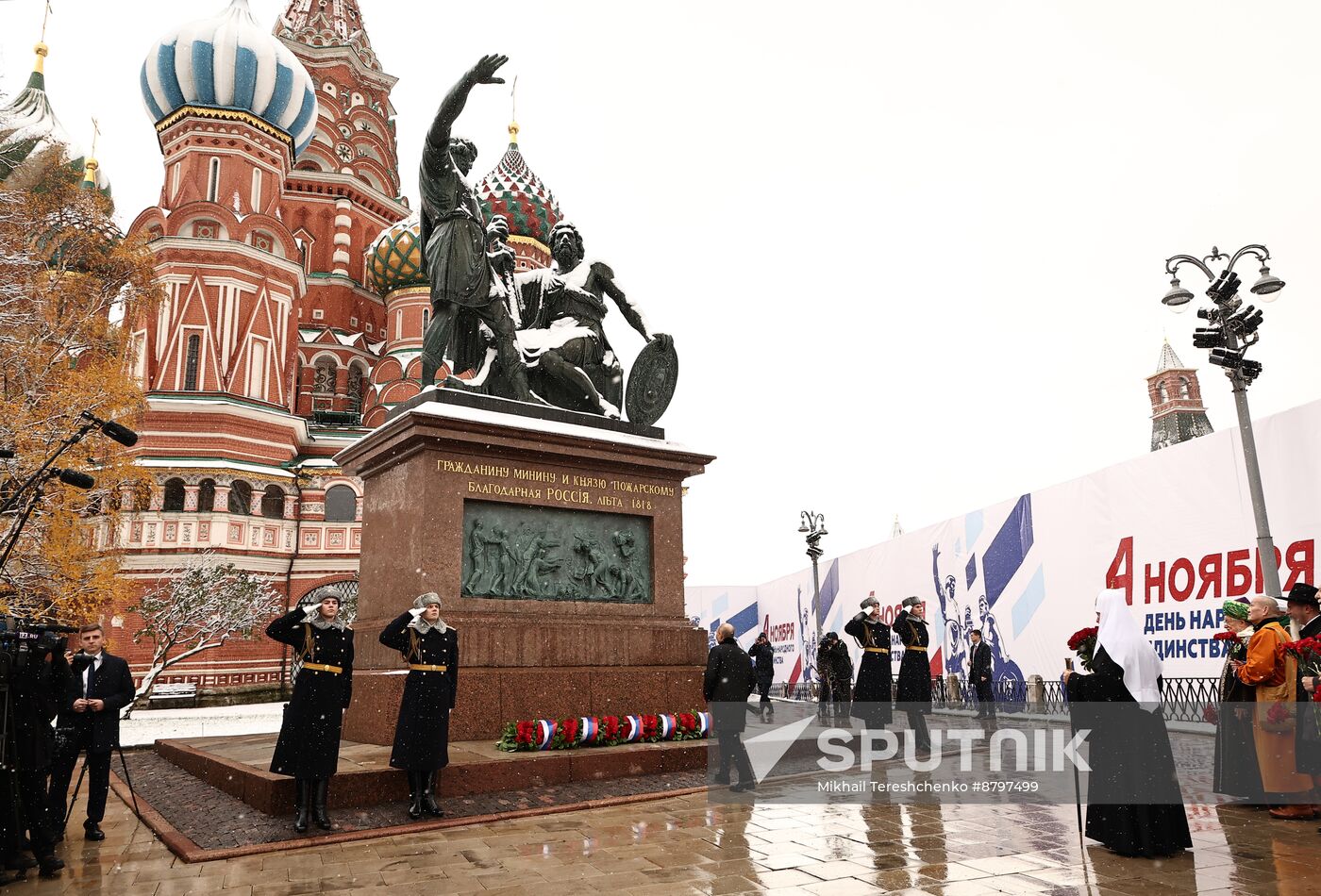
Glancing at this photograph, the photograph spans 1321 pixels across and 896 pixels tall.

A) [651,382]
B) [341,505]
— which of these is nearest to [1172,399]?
[341,505]

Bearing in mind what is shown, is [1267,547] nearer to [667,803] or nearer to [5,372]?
[667,803]

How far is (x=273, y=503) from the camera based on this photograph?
1246 inches

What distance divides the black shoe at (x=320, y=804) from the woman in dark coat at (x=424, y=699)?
53 cm

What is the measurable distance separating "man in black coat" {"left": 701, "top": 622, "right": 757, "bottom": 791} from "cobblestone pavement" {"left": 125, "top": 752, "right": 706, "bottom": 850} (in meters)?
0.40

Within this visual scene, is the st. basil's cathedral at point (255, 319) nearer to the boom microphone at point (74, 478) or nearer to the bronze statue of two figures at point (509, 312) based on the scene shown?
the bronze statue of two figures at point (509, 312)

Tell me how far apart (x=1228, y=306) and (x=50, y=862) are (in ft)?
45.0

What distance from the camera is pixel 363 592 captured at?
992 cm

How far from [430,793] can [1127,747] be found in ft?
14.9

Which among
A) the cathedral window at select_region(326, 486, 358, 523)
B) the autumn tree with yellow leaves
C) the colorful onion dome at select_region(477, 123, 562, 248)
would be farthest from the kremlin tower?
the autumn tree with yellow leaves

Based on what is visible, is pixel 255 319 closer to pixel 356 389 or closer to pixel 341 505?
pixel 341 505

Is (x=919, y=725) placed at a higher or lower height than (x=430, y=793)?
higher

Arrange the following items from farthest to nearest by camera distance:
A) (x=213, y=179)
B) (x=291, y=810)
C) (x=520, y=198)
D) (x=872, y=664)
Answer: (x=520, y=198), (x=213, y=179), (x=872, y=664), (x=291, y=810)

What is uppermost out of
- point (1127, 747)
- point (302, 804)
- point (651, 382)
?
point (651, 382)

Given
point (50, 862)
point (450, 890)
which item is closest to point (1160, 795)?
point (450, 890)
